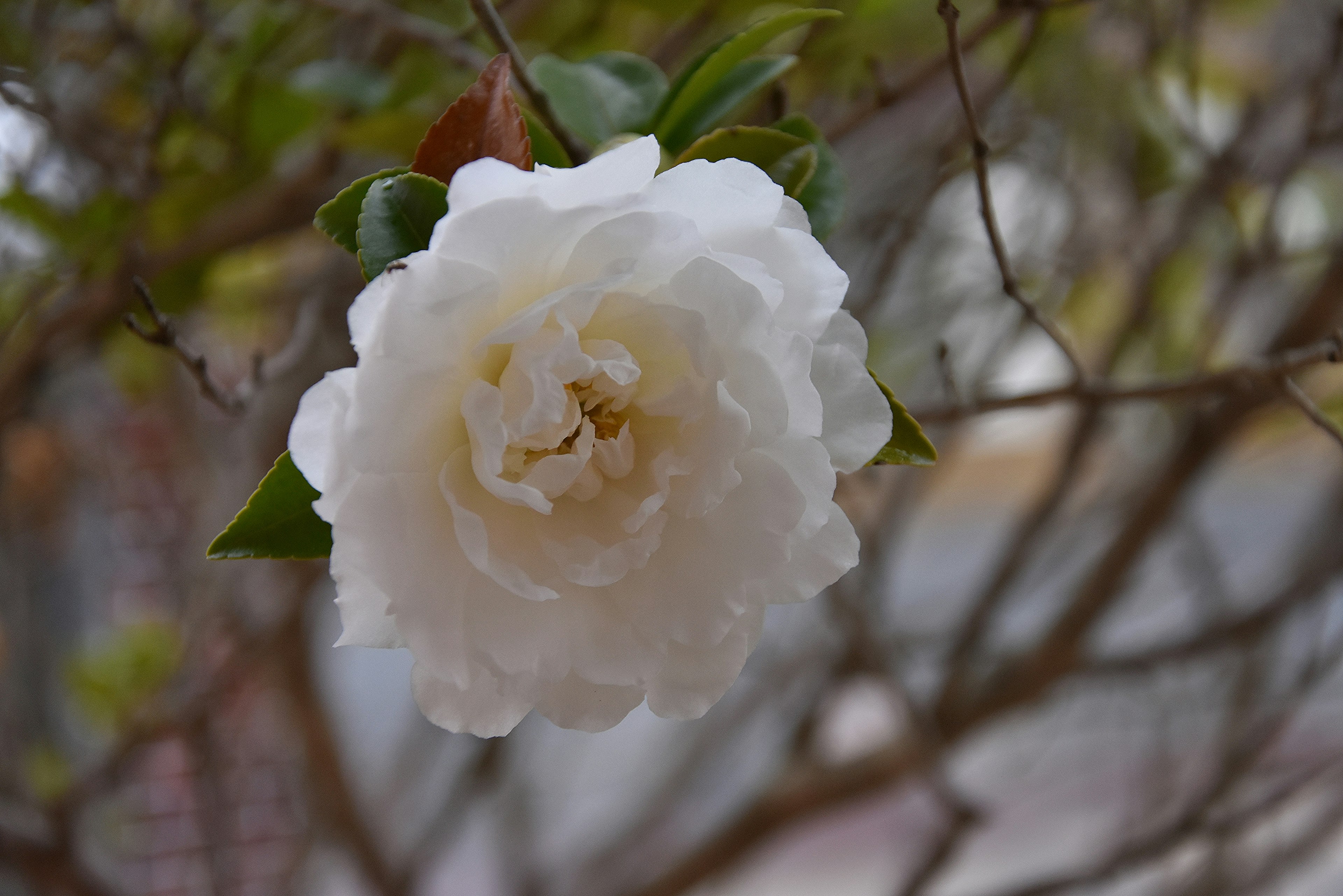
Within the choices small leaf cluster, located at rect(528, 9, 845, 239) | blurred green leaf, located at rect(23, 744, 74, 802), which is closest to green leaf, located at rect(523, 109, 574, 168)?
small leaf cluster, located at rect(528, 9, 845, 239)

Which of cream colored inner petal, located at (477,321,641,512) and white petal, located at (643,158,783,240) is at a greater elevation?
white petal, located at (643,158,783,240)

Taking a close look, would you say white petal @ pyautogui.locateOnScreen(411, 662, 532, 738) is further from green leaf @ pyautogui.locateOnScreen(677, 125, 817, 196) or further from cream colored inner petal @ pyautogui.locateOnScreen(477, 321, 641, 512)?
green leaf @ pyautogui.locateOnScreen(677, 125, 817, 196)

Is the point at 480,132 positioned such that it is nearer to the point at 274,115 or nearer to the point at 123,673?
the point at 274,115

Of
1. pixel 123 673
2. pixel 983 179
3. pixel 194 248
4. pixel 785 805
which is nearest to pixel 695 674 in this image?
pixel 983 179

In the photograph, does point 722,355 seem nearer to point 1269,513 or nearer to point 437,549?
point 437,549

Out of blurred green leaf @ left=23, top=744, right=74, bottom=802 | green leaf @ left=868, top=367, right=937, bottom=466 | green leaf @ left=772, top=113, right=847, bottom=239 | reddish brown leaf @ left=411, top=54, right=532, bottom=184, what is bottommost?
blurred green leaf @ left=23, top=744, right=74, bottom=802

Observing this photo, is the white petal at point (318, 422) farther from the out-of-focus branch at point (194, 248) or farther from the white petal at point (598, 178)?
the out-of-focus branch at point (194, 248)
